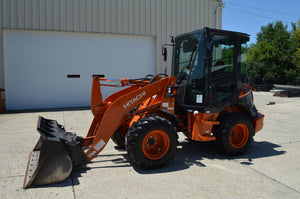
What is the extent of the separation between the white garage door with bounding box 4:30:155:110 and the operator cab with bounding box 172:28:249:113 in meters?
7.89

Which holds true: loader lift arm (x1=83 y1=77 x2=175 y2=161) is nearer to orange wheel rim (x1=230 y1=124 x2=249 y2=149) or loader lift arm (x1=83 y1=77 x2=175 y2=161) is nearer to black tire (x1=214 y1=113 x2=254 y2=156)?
black tire (x1=214 y1=113 x2=254 y2=156)

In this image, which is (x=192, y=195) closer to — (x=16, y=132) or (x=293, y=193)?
(x=293, y=193)

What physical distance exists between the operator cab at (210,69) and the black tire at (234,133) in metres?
0.30

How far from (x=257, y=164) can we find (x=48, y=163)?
350 cm

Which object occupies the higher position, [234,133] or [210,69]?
[210,69]

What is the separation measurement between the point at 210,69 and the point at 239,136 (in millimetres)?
1552

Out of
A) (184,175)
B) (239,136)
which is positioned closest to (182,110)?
(239,136)

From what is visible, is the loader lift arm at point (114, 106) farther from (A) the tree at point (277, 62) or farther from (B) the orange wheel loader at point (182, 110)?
(A) the tree at point (277, 62)

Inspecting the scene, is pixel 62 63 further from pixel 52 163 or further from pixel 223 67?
pixel 52 163

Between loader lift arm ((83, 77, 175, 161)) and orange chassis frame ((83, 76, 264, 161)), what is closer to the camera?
loader lift arm ((83, 77, 175, 161))

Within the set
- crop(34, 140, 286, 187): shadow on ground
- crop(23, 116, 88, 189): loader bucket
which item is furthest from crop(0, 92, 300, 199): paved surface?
crop(23, 116, 88, 189): loader bucket

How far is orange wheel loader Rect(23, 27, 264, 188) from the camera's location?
4.31 metres

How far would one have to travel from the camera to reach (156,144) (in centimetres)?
454

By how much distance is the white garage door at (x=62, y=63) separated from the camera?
11570 millimetres
